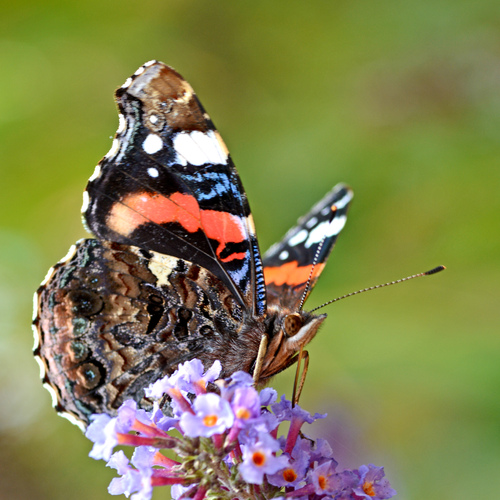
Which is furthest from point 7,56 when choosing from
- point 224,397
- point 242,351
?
point 224,397

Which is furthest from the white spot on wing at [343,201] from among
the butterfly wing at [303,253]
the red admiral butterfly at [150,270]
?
the red admiral butterfly at [150,270]

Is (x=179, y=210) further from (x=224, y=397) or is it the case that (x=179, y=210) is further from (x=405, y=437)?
(x=405, y=437)

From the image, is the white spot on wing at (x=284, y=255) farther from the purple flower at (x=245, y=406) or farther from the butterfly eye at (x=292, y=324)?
the purple flower at (x=245, y=406)

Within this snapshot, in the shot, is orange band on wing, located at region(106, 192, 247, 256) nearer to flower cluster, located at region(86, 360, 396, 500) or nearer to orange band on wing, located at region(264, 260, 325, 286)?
orange band on wing, located at region(264, 260, 325, 286)

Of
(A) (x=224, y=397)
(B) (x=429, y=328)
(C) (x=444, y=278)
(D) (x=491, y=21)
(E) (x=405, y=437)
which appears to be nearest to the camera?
(A) (x=224, y=397)

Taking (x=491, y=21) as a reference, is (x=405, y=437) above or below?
below

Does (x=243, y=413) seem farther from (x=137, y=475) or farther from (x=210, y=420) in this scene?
(x=137, y=475)

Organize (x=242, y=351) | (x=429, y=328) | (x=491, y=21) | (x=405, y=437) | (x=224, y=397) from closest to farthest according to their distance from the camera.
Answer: (x=224, y=397)
(x=242, y=351)
(x=405, y=437)
(x=429, y=328)
(x=491, y=21)

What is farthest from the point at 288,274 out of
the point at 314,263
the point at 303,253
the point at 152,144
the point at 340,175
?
the point at 340,175
